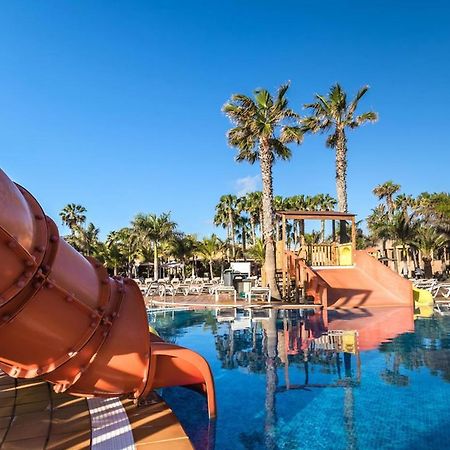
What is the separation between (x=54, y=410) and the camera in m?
4.53

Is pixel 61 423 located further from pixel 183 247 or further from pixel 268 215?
pixel 183 247

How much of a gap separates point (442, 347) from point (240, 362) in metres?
4.94

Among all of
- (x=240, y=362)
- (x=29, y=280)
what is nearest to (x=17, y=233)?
(x=29, y=280)

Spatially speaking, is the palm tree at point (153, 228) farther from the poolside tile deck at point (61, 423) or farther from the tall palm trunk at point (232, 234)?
the poolside tile deck at point (61, 423)

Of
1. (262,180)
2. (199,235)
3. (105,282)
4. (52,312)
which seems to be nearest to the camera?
(52,312)

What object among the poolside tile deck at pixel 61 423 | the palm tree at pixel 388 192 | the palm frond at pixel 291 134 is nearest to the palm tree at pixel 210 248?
the palm tree at pixel 388 192

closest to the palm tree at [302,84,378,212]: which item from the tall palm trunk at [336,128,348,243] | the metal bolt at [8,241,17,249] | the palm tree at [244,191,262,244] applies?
the tall palm trunk at [336,128,348,243]

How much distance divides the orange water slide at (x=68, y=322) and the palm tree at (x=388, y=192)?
A: 54161 millimetres

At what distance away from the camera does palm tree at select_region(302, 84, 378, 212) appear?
25.6 m

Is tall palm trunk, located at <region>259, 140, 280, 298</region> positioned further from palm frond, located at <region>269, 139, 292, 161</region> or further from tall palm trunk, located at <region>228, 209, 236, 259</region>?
tall palm trunk, located at <region>228, 209, 236, 259</region>

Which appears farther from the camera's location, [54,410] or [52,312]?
[54,410]

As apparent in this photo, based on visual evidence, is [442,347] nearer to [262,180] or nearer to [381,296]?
[381,296]

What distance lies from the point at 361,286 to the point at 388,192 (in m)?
40.0

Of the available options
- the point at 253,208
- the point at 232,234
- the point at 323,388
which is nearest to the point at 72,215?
the point at 232,234
